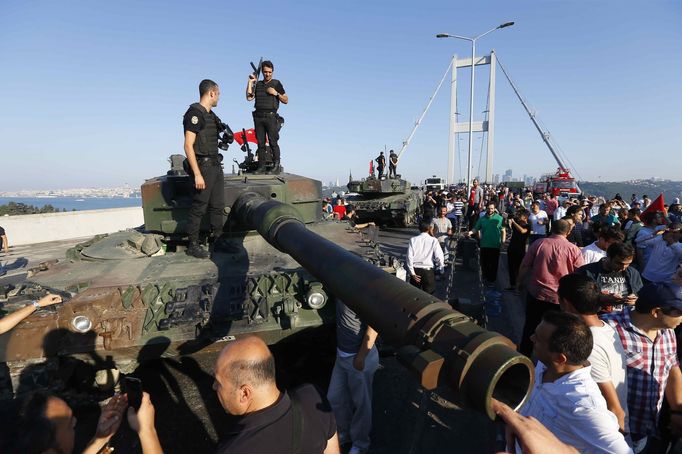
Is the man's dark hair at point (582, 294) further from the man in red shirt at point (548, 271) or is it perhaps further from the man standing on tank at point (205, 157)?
the man standing on tank at point (205, 157)

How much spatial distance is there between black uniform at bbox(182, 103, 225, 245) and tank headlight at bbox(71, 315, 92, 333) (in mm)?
1764

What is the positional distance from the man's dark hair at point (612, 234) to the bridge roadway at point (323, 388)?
2.27m

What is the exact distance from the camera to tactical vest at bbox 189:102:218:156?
4980mm

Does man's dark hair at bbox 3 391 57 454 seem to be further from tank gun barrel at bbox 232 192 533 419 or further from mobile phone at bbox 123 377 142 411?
tank gun barrel at bbox 232 192 533 419

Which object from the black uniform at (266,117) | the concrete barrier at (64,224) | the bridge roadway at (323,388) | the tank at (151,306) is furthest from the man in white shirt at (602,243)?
the concrete barrier at (64,224)

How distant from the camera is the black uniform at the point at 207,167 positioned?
4.90 m

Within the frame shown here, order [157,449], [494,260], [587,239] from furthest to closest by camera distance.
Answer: [587,239] < [494,260] < [157,449]

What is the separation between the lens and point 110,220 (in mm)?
20406

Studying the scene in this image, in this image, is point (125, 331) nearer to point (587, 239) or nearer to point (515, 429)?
point (515, 429)

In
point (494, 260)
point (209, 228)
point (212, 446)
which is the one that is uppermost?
point (209, 228)

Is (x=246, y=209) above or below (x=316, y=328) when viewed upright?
above

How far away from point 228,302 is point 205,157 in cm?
197

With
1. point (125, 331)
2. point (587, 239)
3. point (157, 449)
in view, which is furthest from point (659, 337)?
point (587, 239)

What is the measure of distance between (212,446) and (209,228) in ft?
9.61
